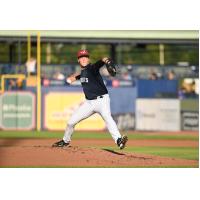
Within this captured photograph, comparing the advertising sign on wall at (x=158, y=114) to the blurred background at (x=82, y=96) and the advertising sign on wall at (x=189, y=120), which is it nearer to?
the blurred background at (x=82, y=96)

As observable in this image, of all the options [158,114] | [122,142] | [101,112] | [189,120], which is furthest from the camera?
[189,120]

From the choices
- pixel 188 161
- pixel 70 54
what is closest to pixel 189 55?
pixel 70 54

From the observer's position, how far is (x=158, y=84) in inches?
935

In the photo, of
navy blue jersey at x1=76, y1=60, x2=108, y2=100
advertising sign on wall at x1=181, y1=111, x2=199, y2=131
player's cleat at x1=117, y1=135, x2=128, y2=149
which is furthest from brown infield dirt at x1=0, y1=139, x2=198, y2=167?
advertising sign on wall at x1=181, y1=111, x2=199, y2=131

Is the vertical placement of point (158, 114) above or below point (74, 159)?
above

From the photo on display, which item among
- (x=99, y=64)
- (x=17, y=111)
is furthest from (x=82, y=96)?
(x=99, y=64)

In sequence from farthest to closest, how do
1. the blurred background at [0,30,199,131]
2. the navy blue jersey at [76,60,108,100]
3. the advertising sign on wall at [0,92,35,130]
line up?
the blurred background at [0,30,199,131]
the advertising sign on wall at [0,92,35,130]
the navy blue jersey at [76,60,108,100]

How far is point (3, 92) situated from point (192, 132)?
615 cm

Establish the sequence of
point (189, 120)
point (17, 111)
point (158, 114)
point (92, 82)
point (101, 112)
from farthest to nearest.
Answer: point (189, 120) → point (158, 114) → point (17, 111) → point (92, 82) → point (101, 112)

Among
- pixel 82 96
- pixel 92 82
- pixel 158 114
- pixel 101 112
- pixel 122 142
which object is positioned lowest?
pixel 122 142

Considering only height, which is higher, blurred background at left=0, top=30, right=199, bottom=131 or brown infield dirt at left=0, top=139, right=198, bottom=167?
blurred background at left=0, top=30, right=199, bottom=131

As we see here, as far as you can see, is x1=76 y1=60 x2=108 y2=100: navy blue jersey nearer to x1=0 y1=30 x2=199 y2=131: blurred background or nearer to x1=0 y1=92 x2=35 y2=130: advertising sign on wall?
x1=0 y1=30 x2=199 y2=131: blurred background

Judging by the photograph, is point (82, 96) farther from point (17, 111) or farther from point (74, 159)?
point (74, 159)

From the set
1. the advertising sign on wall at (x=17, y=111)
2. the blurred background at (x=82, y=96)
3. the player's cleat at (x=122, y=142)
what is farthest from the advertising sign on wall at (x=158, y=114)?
the player's cleat at (x=122, y=142)
